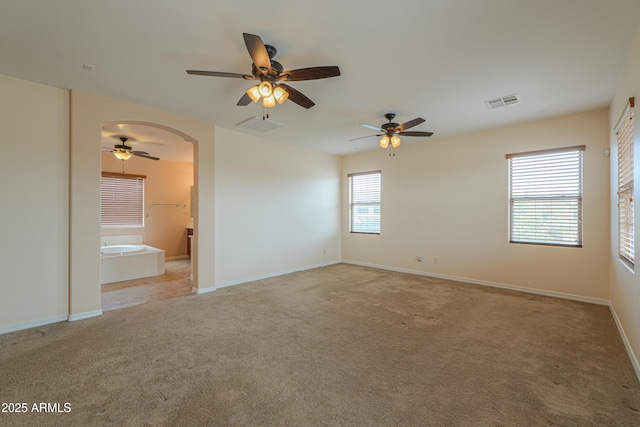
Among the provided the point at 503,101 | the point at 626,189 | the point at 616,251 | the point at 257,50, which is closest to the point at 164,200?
the point at 257,50

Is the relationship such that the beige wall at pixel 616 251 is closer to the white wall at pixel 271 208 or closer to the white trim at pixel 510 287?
the white trim at pixel 510 287

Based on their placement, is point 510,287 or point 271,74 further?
point 510,287

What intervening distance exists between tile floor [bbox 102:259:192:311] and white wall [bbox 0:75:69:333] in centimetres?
77

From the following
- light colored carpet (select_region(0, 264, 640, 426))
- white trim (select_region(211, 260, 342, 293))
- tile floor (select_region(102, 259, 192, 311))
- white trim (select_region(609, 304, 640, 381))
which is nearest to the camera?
light colored carpet (select_region(0, 264, 640, 426))

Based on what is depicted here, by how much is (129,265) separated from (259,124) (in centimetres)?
386

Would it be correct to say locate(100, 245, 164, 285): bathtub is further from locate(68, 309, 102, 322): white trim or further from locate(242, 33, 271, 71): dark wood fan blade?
locate(242, 33, 271, 71): dark wood fan blade

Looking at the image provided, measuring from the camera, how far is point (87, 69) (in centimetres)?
297

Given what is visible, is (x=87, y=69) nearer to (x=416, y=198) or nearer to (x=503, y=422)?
(x=503, y=422)

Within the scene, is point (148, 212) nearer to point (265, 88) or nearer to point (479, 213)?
point (265, 88)

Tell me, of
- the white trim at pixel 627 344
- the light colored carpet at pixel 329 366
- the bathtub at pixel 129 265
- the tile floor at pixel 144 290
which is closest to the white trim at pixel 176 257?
the bathtub at pixel 129 265

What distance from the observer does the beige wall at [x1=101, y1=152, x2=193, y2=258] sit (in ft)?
24.0

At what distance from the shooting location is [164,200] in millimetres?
7789

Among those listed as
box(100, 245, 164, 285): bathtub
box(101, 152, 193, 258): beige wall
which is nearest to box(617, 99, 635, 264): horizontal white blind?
box(100, 245, 164, 285): bathtub

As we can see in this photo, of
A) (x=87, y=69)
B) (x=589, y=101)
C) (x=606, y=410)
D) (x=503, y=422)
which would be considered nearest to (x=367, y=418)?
(x=503, y=422)
